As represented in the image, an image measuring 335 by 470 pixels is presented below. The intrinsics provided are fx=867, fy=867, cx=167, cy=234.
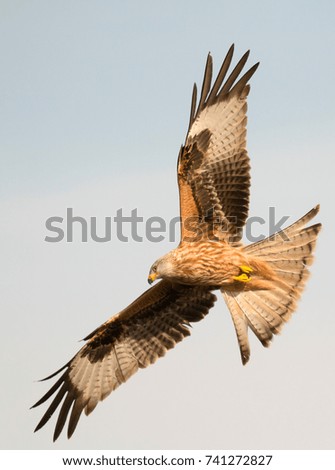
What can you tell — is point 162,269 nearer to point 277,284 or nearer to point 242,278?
point 242,278

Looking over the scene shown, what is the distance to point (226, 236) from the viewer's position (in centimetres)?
940

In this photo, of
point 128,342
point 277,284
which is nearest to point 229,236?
point 277,284

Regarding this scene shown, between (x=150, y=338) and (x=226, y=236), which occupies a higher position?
(x=226, y=236)

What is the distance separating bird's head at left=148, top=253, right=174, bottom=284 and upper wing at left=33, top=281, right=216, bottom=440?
0.70 metres

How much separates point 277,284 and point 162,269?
1.30 meters

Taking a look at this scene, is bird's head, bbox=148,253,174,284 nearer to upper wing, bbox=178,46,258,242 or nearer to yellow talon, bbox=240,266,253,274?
upper wing, bbox=178,46,258,242

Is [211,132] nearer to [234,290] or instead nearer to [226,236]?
[226,236]

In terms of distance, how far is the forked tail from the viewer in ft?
30.4

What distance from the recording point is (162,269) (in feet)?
30.0

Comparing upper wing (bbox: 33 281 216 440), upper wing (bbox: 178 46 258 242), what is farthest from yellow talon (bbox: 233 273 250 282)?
upper wing (bbox: 33 281 216 440)

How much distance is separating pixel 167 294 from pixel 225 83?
250cm

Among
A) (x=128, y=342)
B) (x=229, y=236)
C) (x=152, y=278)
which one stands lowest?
(x=128, y=342)

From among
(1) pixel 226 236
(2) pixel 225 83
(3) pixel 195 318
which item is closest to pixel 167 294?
(3) pixel 195 318
